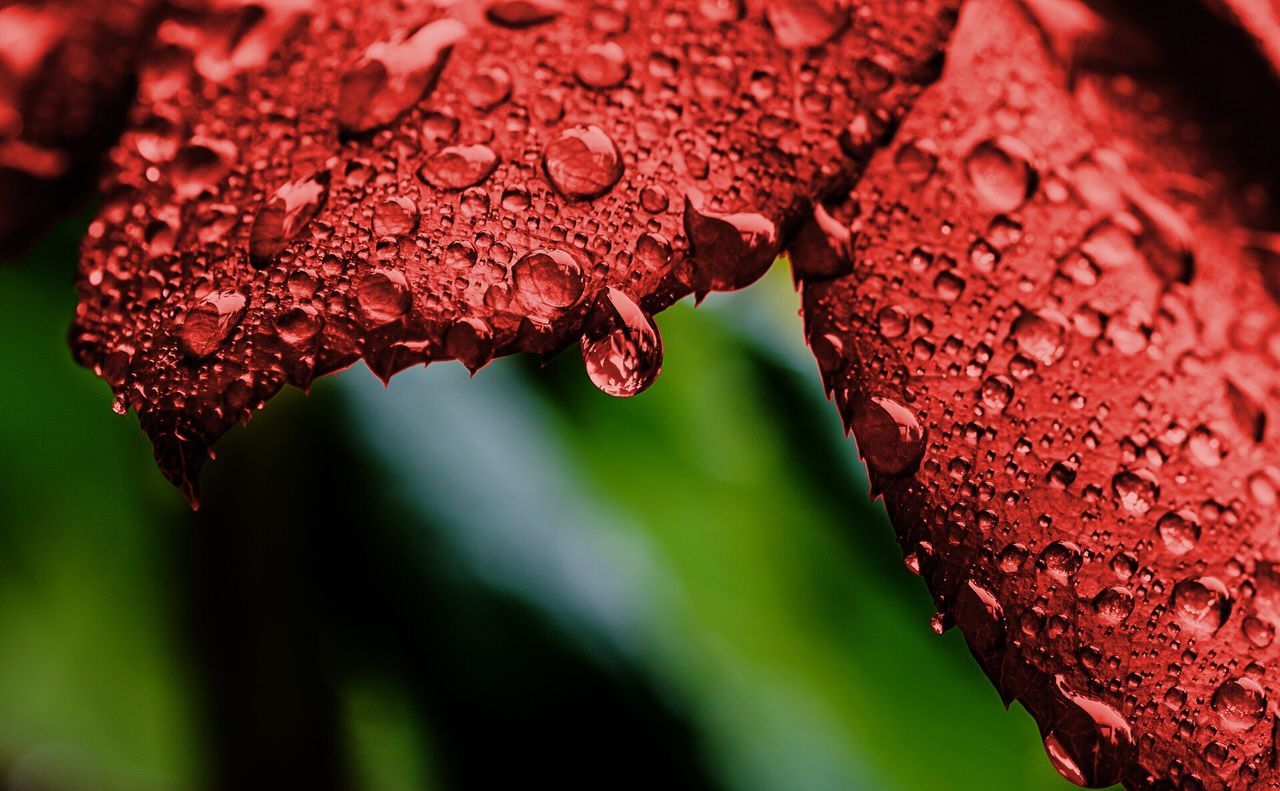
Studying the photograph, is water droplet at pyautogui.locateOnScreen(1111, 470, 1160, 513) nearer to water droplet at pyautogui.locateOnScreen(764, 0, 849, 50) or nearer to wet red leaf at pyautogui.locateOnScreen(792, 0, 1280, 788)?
wet red leaf at pyautogui.locateOnScreen(792, 0, 1280, 788)

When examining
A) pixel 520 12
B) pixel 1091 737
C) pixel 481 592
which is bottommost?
pixel 481 592

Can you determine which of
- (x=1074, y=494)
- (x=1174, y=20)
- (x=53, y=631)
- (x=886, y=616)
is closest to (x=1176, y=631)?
(x=1074, y=494)

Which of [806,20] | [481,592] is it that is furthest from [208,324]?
[481,592]

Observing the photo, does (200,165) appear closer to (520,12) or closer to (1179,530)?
(520,12)

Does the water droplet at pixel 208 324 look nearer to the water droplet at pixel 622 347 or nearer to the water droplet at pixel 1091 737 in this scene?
the water droplet at pixel 622 347

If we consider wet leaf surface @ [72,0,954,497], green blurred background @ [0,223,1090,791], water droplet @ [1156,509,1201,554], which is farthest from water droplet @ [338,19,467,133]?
green blurred background @ [0,223,1090,791]

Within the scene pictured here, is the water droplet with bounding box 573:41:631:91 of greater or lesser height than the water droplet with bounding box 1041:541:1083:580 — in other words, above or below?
above

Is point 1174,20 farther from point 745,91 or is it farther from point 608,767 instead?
point 608,767

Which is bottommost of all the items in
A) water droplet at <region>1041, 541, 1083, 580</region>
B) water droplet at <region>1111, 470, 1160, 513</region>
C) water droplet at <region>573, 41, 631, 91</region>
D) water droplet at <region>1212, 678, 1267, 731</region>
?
water droplet at <region>1212, 678, 1267, 731</region>
